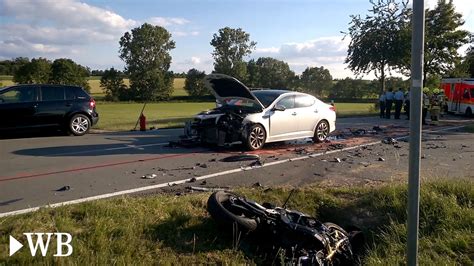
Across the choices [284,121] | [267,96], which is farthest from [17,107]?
[284,121]

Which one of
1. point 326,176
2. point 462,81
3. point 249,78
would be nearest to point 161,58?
point 249,78

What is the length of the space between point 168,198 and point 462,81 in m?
29.6

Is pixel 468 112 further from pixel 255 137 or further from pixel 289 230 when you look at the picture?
pixel 289 230

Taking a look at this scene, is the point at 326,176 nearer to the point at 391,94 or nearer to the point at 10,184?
the point at 10,184

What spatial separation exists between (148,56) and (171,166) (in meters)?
91.5

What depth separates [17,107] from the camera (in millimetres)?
13562

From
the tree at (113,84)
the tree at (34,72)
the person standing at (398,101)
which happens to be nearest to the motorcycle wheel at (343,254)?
the person standing at (398,101)

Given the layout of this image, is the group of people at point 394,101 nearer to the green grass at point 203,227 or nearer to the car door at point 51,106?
the car door at point 51,106

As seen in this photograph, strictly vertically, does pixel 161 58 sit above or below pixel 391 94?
above

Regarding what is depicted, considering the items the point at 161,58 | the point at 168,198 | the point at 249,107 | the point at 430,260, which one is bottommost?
the point at 430,260

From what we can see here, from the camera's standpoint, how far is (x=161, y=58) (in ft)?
325

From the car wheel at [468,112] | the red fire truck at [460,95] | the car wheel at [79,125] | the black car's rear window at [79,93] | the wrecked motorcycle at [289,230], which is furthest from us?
the red fire truck at [460,95]

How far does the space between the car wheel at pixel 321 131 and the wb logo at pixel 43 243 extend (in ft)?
31.8

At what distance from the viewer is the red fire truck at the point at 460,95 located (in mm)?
29609
